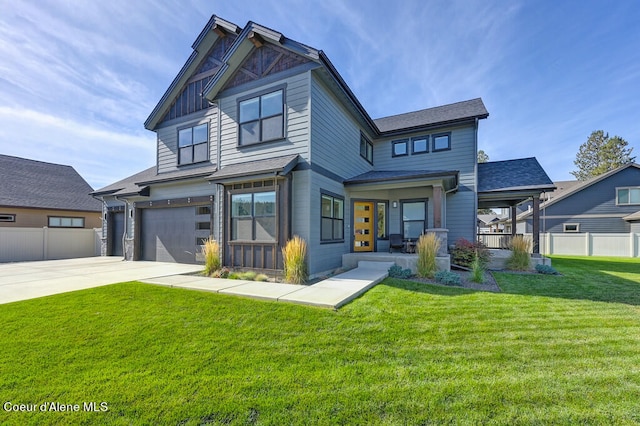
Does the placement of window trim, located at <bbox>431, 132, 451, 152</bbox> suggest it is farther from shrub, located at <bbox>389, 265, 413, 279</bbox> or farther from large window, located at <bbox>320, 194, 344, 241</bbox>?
shrub, located at <bbox>389, 265, 413, 279</bbox>

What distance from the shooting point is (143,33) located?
866cm

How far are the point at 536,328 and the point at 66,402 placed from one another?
5747 millimetres

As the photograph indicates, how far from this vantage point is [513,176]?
11.5 metres

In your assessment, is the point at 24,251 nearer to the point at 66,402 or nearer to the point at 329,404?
the point at 66,402

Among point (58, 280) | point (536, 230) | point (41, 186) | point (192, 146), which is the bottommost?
point (58, 280)

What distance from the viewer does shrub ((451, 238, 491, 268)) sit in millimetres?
8773

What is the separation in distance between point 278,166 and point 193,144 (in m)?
5.60

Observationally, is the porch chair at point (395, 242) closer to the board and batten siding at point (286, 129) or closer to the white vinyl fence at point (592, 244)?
the board and batten siding at point (286, 129)

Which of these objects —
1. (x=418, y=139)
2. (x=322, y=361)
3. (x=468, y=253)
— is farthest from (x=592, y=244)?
(x=322, y=361)

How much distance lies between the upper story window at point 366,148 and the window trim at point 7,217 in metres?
18.8

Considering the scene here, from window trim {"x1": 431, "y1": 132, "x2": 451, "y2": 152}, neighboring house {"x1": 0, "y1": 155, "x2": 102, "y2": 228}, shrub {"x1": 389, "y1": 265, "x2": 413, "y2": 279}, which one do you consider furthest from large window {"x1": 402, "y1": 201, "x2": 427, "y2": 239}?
neighboring house {"x1": 0, "y1": 155, "x2": 102, "y2": 228}

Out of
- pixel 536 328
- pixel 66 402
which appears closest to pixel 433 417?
pixel 536 328

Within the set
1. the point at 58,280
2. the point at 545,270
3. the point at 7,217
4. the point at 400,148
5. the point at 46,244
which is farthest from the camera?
the point at 7,217

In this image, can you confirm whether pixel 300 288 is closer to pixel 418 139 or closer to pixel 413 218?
pixel 413 218
